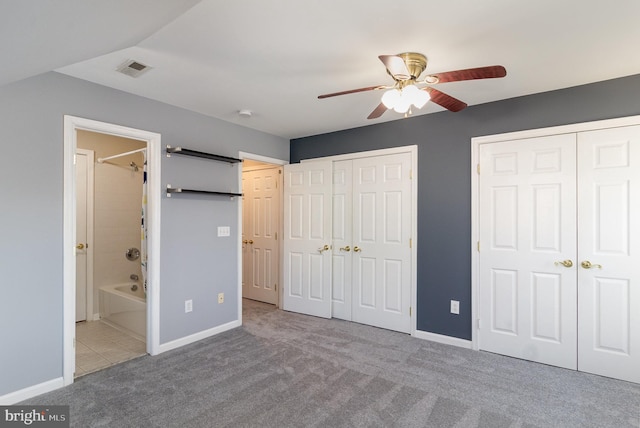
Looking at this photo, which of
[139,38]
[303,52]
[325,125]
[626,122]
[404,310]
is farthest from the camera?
[325,125]

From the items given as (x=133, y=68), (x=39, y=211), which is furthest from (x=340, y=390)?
(x=133, y=68)

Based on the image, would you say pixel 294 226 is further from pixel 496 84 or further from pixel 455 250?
pixel 496 84

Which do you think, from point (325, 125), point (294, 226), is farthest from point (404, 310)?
point (325, 125)

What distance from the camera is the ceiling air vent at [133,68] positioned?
2363 mm

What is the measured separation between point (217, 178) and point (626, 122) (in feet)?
12.4

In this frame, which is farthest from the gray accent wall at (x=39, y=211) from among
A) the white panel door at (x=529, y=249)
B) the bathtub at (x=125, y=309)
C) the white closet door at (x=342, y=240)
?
the white panel door at (x=529, y=249)

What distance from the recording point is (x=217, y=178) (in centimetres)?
368

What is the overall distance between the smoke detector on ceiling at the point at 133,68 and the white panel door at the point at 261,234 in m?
2.36

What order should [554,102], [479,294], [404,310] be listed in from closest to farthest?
[554,102] < [479,294] < [404,310]

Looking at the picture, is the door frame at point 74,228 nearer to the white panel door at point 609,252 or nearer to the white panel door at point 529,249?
the white panel door at point 529,249

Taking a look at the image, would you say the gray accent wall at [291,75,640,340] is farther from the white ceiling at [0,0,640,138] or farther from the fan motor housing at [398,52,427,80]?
the fan motor housing at [398,52,427,80]

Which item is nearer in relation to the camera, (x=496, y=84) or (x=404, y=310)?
(x=496, y=84)

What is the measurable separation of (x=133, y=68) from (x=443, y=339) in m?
3.74

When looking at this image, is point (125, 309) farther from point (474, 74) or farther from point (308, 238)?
point (474, 74)
